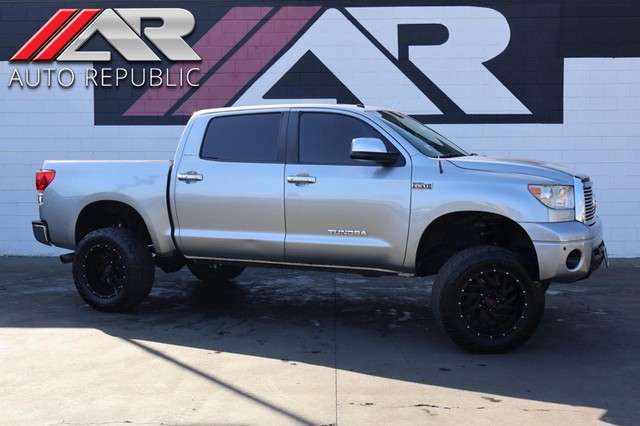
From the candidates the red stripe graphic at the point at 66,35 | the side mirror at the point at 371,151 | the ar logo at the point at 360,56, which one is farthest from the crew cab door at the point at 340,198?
the red stripe graphic at the point at 66,35

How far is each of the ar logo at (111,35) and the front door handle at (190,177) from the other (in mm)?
5065

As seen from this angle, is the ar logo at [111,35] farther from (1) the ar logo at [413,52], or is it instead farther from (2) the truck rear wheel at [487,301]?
(2) the truck rear wheel at [487,301]

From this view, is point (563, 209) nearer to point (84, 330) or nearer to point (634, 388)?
point (634, 388)

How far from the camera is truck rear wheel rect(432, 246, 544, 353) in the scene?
5.54m

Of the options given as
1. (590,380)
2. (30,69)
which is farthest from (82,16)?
(590,380)

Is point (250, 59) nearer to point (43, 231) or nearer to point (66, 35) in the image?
point (66, 35)


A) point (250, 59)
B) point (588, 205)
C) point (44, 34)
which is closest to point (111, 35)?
point (44, 34)

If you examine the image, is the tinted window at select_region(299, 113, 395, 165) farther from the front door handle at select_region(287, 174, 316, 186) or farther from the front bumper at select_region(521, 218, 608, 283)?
the front bumper at select_region(521, 218, 608, 283)

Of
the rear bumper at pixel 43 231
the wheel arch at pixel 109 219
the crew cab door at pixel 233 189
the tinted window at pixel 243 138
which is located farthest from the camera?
the rear bumper at pixel 43 231

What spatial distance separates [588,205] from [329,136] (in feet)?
7.76

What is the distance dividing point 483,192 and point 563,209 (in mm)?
650

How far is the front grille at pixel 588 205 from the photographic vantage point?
572cm

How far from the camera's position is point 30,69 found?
11.4m

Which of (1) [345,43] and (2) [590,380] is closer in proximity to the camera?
(2) [590,380]
